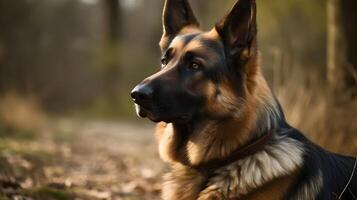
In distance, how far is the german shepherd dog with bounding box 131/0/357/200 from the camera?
4723 mm

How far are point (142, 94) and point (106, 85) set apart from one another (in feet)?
66.1

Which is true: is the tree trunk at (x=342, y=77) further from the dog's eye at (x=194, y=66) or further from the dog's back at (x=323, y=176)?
the dog's eye at (x=194, y=66)

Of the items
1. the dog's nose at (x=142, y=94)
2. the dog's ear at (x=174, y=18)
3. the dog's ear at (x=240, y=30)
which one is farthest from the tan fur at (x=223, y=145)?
the dog's ear at (x=174, y=18)

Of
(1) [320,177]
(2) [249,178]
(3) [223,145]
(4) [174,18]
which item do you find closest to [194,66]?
(3) [223,145]

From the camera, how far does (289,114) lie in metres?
8.27

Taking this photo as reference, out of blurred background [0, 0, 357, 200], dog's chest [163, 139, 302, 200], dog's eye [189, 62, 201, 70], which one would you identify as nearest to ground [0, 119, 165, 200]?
blurred background [0, 0, 357, 200]

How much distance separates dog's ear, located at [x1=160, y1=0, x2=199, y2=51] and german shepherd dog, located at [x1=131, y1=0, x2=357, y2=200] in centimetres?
43

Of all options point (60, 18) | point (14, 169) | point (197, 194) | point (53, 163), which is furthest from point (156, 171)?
point (60, 18)

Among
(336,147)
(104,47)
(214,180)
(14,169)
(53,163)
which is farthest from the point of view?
(104,47)

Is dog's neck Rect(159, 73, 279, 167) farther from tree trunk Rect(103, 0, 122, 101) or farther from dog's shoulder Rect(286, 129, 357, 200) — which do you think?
tree trunk Rect(103, 0, 122, 101)

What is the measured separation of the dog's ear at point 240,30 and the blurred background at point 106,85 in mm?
2355

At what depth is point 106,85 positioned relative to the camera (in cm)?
2464

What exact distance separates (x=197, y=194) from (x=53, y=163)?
4.37 metres

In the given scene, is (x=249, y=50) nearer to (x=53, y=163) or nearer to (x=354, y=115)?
(x=354, y=115)
